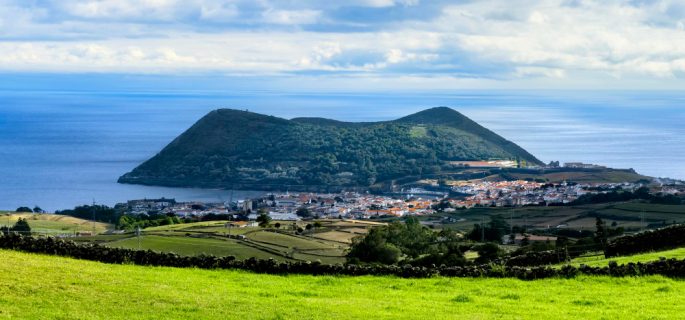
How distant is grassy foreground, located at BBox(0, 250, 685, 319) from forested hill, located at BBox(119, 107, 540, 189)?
11151 cm

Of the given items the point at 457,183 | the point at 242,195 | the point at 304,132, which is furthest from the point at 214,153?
the point at 457,183

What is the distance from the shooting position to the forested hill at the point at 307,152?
439ft

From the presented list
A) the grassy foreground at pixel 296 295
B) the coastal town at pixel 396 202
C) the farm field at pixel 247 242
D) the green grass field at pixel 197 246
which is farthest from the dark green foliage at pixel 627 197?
the grassy foreground at pixel 296 295

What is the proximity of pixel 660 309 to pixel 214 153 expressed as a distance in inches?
5301

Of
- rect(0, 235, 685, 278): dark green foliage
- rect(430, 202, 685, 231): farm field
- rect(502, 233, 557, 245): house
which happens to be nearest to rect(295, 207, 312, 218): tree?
rect(430, 202, 685, 231): farm field

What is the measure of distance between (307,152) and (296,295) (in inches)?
5040

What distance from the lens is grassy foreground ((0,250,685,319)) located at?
12883 mm

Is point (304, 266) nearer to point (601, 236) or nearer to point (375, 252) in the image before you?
point (375, 252)

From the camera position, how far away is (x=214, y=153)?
145 m

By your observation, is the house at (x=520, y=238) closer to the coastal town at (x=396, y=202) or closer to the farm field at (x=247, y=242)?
the farm field at (x=247, y=242)

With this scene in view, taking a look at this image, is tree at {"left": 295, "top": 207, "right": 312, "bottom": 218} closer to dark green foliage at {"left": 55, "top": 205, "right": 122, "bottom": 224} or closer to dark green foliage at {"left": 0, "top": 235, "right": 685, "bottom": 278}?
dark green foliage at {"left": 55, "top": 205, "right": 122, "bottom": 224}

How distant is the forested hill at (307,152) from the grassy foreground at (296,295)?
112 metres

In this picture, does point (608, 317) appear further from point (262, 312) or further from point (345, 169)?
point (345, 169)

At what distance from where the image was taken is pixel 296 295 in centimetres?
1476
